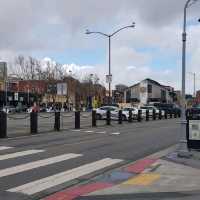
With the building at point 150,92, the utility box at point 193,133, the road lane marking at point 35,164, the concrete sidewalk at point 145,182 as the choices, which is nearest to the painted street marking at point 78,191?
the concrete sidewalk at point 145,182

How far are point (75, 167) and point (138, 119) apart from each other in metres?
34.7

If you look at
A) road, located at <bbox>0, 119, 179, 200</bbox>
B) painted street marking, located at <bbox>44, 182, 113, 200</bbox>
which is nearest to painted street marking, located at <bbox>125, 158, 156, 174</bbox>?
road, located at <bbox>0, 119, 179, 200</bbox>

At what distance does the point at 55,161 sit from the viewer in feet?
48.6

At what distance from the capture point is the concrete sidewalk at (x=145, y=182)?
9961mm

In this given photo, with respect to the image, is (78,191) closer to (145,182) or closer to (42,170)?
Answer: (145,182)

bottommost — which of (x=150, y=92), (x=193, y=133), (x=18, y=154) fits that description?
(x=18, y=154)

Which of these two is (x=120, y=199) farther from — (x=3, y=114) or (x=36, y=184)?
(x=3, y=114)

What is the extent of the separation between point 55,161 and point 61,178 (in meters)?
2.96

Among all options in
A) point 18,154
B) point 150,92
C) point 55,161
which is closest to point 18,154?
point 18,154

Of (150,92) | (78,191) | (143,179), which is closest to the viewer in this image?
(78,191)

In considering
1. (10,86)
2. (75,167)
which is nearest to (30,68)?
(10,86)

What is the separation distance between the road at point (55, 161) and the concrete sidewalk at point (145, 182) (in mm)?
475

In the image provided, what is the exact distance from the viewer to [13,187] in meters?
10.6

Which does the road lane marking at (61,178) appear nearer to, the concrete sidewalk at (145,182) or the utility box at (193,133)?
the concrete sidewalk at (145,182)
